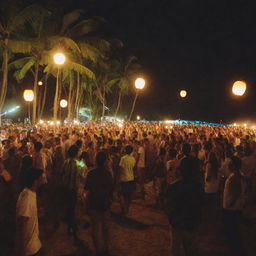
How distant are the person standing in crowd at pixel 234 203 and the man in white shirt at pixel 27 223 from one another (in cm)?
317

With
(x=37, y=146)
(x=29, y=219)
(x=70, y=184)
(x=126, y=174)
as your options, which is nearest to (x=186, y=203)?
(x=29, y=219)

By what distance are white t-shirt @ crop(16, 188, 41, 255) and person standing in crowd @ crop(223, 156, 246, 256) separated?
10.4 feet

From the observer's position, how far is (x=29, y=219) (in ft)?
11.8

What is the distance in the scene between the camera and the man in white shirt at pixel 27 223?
353 cm

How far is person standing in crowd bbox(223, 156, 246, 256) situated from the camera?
16.6 feet

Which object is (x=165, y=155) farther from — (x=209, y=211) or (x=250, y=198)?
(x=250, y=198)

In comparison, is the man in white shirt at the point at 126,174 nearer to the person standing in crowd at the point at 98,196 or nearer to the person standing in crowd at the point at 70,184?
the person standing in crowd at the point at 70,184

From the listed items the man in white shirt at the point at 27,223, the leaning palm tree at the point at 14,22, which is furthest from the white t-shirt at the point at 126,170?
the leaning palm tree at the point at 14,22

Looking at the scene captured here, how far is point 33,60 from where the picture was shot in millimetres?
26891

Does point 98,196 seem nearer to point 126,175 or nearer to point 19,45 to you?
point 126,175

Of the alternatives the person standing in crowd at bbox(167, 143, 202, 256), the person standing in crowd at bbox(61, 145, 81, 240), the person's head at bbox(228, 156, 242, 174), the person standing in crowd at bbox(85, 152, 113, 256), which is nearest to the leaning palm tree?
the person standing in crowd at bbox(61, 145, 81, 240)

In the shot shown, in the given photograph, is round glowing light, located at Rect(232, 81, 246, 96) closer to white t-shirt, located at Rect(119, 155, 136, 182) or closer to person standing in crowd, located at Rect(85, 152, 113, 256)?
white t-shirt, located at Rect(119, 155, 136, 182)

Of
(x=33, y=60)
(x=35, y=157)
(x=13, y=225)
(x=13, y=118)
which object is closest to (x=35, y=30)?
(x=33, y=60)

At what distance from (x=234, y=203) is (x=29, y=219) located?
330 cm
